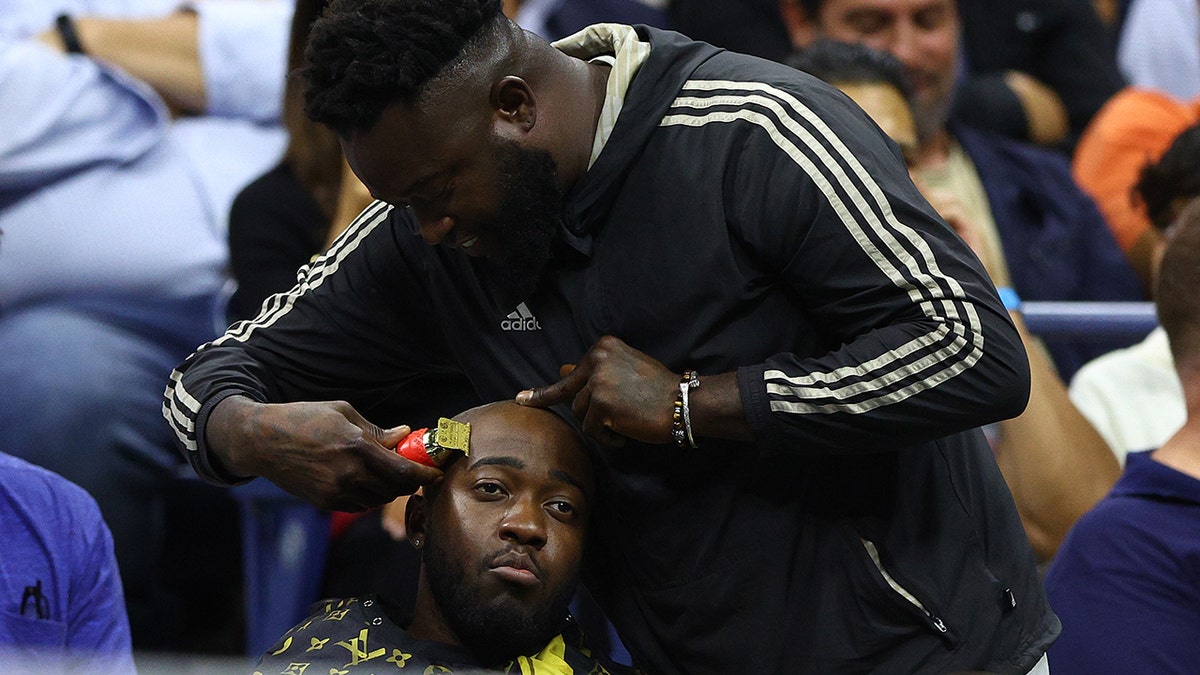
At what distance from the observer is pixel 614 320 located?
2.25 meters

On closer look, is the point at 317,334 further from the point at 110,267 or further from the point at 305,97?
the point at 110,267

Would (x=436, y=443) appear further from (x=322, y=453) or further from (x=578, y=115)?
(x=578, y=115)

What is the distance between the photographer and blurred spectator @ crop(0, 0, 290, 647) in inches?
145

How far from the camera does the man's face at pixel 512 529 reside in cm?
244

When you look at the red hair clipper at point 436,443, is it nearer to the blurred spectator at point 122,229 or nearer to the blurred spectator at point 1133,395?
the blurred spectator at point 122,229

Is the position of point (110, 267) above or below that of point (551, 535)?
below

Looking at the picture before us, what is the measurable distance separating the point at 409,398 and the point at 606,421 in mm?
708

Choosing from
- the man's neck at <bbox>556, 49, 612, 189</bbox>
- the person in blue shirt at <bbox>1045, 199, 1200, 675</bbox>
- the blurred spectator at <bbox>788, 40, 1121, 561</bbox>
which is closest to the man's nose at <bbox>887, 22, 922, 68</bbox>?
the blurred spectator at <bbox>788, 40, 1121, 561</bbox>

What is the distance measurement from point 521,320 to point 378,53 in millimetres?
490

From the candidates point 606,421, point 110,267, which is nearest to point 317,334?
point 606,421

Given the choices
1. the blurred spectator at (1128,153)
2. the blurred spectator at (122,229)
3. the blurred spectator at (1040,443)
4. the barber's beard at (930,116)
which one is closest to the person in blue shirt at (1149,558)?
the blurred spectator at (1040,443)

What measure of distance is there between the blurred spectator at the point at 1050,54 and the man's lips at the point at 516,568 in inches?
130

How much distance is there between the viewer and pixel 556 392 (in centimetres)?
223

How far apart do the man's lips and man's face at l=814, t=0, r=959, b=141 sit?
2.42 m
